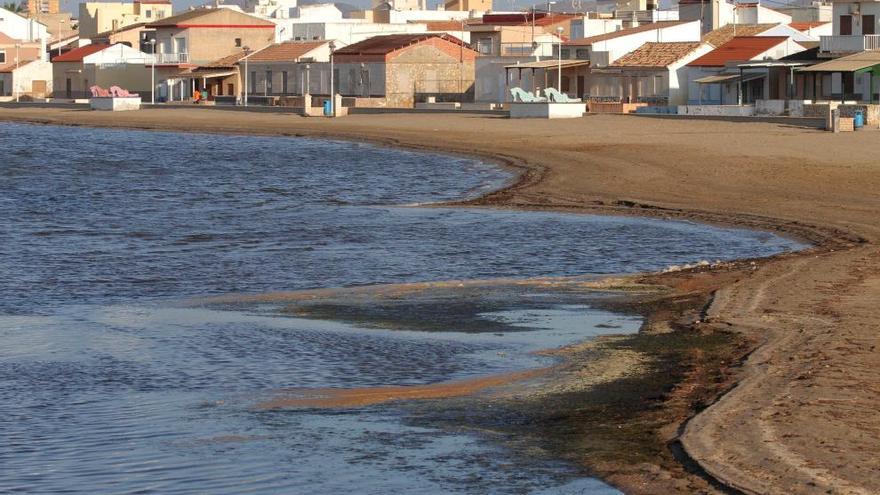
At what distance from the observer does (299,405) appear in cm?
1105

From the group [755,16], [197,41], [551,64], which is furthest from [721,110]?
[197,41]

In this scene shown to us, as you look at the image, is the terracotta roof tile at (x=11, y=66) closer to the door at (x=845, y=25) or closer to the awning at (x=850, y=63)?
the door at (x=845, y=25)

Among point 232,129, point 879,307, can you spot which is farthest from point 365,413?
point 232,129

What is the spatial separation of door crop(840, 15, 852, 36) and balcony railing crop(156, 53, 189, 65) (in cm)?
5242

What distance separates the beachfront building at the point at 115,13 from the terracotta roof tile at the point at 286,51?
46966 millimetres

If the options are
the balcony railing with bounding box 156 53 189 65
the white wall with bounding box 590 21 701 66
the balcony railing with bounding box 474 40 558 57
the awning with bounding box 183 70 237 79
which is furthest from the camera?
the balcony railing with bounding box 156 53 189 65

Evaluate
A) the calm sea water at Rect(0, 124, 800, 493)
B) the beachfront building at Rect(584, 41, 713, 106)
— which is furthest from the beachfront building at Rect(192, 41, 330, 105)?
the calm sea water at Rect(0, 124, 800, 493)

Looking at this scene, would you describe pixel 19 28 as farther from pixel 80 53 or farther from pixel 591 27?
pixel 591 27

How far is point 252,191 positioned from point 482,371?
Answer: 22250 millimetres

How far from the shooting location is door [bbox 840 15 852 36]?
59719 millimetres

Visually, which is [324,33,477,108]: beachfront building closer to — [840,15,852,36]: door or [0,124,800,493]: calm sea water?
[840,15,852,36]: door

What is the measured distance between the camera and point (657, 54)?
6975cm

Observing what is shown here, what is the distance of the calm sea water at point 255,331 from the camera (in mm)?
9195

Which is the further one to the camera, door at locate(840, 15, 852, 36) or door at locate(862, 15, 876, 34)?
door at locate(840, 15, 852, 36)
